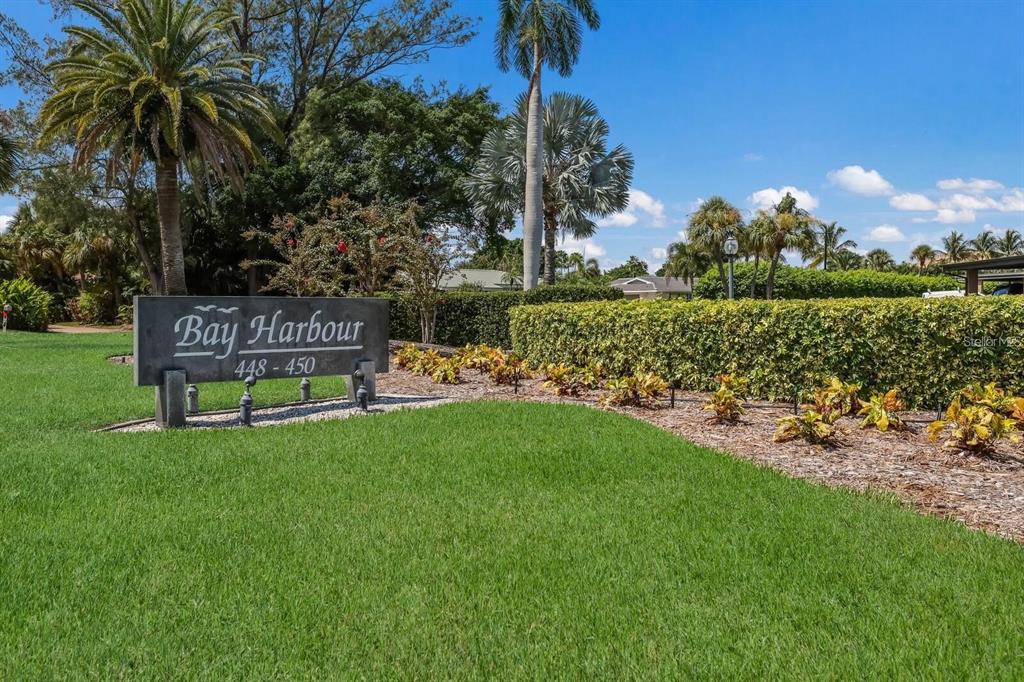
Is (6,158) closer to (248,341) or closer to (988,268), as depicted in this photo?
(248,341)

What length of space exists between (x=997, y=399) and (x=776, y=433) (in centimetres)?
205

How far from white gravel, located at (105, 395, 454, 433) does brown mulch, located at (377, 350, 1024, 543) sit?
2594 mm

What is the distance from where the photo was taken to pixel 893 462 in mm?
5301

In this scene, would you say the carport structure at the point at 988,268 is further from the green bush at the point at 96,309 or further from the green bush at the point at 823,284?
the green bush at the point at 96,309

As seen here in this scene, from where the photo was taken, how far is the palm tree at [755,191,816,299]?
3447 centimetres

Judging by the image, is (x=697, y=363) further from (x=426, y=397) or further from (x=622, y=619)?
(x=622, y=619)

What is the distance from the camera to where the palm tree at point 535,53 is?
19.6m

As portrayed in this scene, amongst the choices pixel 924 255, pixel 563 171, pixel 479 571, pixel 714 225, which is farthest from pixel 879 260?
pixel 479 571

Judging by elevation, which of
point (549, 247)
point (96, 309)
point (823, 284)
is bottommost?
point (96, 309)

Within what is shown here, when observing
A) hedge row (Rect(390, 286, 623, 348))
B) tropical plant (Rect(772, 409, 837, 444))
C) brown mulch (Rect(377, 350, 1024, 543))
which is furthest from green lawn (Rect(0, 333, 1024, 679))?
hedge row (Rect(390, 286, 623, 348))

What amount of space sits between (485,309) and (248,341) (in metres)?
9.64

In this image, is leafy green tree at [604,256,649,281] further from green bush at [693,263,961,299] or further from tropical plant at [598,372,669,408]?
tropical plant at [598,372,669,408]

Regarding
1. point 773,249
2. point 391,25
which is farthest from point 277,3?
point 773,249

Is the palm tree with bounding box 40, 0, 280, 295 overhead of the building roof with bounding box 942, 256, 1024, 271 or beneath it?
overhead
